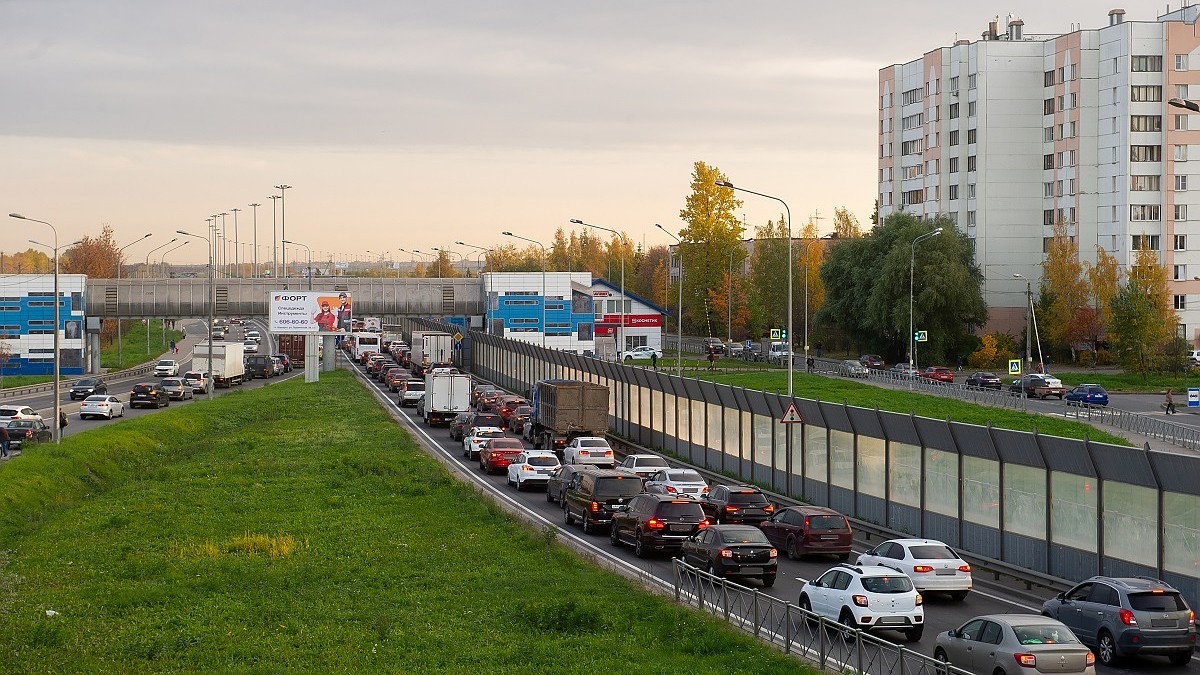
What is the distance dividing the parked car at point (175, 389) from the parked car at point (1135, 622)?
76.2 m

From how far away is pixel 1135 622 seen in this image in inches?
797

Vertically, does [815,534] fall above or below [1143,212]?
below

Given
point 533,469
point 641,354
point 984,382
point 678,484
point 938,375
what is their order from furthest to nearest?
point 641,354, point 938,375, point 984,382, point 533,469, point 678,484

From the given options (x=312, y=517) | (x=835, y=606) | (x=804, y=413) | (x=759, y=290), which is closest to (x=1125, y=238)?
(x=759, y=290)

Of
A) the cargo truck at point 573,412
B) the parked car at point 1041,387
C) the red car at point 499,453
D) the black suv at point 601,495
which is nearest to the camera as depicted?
the black suv at point 601,495

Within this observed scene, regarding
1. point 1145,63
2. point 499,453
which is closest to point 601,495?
point 499,453

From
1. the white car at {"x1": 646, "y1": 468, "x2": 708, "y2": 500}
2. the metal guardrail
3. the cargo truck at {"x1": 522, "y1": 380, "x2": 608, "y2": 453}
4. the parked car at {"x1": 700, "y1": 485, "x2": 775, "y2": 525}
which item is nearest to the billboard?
the cargo truck at {"x1": 522, "y1": 380, "x2": 608, "y2": 453}

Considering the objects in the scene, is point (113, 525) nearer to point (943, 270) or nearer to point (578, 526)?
point (578, 526)

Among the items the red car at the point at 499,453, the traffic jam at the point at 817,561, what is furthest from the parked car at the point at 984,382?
the red car at the point at 499,453

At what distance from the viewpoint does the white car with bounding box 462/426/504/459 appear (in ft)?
175

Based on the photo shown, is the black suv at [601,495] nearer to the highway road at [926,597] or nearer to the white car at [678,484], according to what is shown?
the highway road at [926,597]

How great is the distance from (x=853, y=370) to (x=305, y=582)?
254ft

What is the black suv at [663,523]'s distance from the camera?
30.1 metres

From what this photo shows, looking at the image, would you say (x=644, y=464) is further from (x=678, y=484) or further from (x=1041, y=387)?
(x=1041, y=387)
